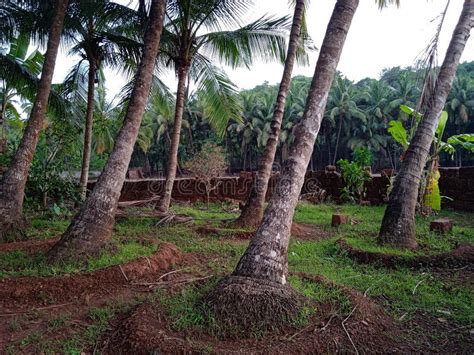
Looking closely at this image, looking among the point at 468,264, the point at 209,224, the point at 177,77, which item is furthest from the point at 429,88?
the point at 177,77

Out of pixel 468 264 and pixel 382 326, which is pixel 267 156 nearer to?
pixel 468 264

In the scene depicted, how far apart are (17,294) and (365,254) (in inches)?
182

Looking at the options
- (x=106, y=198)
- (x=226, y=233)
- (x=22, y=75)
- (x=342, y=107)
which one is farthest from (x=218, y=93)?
(x=342, y=107)

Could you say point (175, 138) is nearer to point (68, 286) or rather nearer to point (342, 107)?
point (68, 286)

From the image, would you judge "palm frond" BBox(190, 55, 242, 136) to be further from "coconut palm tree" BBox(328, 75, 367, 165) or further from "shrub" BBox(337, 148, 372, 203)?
"coconut palm tree" BBox(328, 75, 367, 165)

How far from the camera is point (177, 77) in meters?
9.94

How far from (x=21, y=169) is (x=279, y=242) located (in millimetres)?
5118

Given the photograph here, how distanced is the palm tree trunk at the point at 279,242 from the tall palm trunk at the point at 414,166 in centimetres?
325

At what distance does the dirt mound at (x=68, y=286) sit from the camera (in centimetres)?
407

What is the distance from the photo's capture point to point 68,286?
429 cm

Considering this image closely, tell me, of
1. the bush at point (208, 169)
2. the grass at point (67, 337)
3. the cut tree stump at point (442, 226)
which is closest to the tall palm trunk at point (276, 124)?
the cut tree stump at point (442, 226)

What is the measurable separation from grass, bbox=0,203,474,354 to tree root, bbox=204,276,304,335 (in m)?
0.15

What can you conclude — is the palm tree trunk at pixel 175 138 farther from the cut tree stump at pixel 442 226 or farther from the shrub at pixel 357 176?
the shrub at pixel 357 176

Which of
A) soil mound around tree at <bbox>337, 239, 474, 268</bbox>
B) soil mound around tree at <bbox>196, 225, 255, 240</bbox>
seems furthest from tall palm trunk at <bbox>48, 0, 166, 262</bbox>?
soil mound around tree at <bbox>337, 239, 474, 268</bbox>
